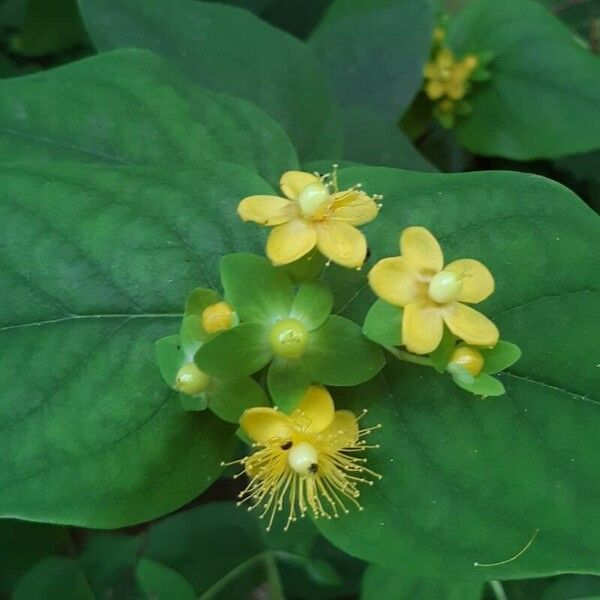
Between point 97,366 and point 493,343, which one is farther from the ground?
point 493,343

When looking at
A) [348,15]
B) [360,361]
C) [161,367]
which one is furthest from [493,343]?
[348,15]

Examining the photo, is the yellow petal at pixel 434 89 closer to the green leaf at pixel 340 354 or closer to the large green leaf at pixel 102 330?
the large green leaf at pixel 102 330

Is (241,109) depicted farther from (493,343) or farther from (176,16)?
(493,343)

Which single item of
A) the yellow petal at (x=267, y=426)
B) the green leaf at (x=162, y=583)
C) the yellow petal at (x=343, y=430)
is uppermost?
the yellow petal at (x=267, y=426)

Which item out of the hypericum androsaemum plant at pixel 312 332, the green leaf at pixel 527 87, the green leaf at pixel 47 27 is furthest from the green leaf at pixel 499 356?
the green leaf at pixel 47 27

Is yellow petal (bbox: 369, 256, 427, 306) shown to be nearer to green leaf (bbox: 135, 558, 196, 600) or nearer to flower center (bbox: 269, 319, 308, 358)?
flower center (bbox: 269, 319, 308, 358)

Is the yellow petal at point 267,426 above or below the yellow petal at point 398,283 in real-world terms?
below
